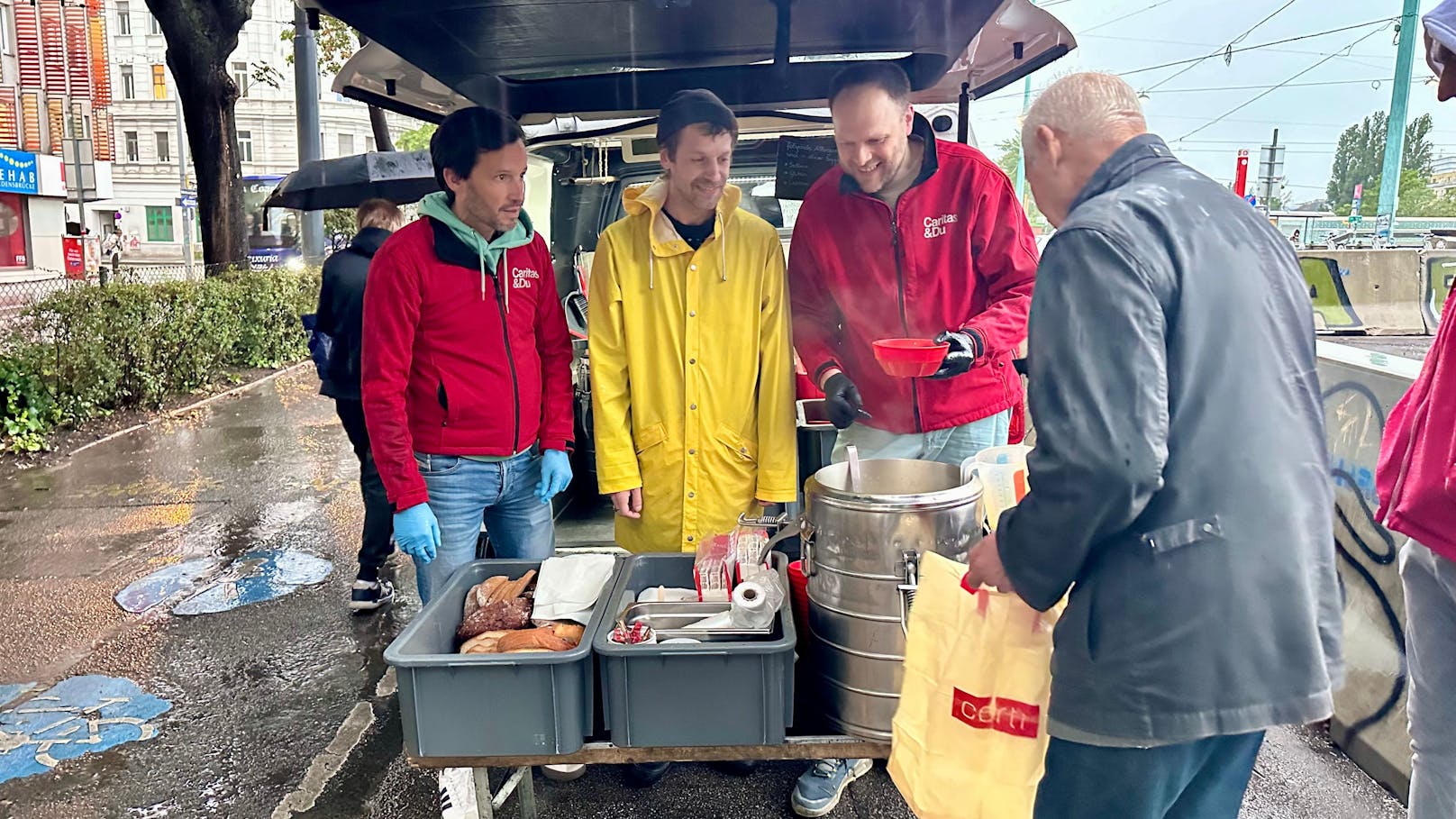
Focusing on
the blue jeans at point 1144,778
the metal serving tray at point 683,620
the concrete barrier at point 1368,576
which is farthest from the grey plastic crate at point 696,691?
the concrete barrier at point 1368,576

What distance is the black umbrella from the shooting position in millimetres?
6445

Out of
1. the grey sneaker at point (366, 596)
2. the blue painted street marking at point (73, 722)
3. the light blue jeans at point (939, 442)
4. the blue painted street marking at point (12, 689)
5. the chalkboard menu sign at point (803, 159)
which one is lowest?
the blue painted street marking at point (73, 722)

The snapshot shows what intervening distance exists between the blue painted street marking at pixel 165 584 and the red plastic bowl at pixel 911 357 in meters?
4.26

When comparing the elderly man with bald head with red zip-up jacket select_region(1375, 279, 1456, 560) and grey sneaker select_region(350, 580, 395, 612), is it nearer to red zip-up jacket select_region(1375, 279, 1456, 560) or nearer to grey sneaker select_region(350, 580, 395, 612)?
red zip-up jacket select_region(1375, 279, 1456, 560)

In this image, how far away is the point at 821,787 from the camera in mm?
3039

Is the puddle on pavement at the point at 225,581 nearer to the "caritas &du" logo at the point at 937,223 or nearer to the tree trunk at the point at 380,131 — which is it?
the "caritas &du" logo at the point at 937,223

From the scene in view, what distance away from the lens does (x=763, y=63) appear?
3410 mm

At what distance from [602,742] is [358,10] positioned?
77.0 inches

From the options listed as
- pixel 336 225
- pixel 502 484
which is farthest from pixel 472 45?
pixel 336 225

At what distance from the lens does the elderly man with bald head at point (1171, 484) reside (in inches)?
58.7

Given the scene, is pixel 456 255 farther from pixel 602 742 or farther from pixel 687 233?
pixel 602 742

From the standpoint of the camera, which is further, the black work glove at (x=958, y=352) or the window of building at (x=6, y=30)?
the window of building at (x=6, y=30)

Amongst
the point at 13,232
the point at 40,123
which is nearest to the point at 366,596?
the point at 13,232

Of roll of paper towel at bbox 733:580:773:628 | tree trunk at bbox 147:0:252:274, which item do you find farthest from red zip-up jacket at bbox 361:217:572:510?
tree trunk at bbox 147:0:252:274
